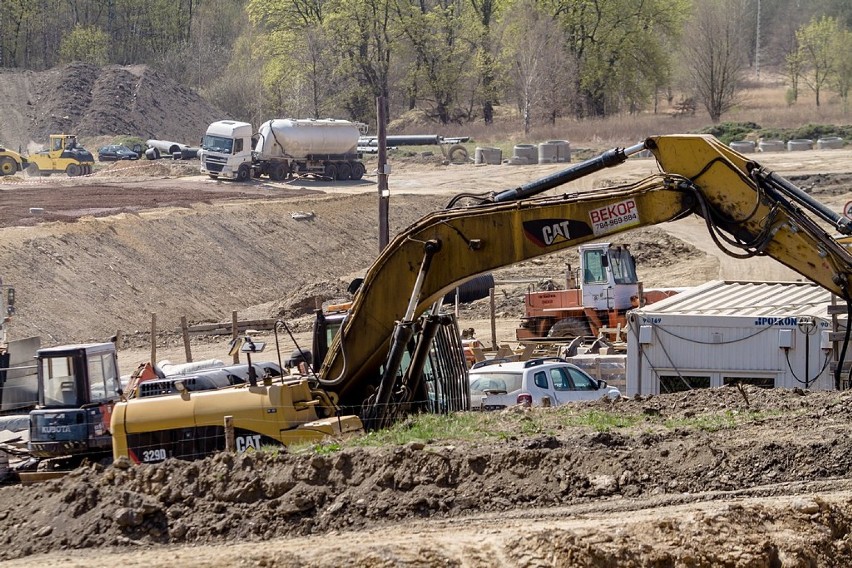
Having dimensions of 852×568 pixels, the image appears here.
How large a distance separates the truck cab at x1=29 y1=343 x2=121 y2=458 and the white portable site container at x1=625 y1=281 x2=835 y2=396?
8.43m

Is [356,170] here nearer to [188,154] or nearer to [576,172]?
[188,154]

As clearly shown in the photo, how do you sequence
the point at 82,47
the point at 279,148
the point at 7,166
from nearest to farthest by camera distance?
1. the point at 279,148
2. the point at 7,166
3. the point at 82,47

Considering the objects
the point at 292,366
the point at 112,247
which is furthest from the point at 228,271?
the point at 292,366

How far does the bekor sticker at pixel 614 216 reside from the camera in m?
13.8

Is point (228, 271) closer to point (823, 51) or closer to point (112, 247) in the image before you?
point (112, 247)

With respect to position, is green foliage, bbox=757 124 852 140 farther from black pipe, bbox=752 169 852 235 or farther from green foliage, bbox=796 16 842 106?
black pipe, bbox=752 169 852 235

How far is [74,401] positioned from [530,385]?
6800 millimetres

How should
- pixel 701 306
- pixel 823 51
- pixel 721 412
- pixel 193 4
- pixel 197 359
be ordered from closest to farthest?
pixel 721 412, pixel 701 306, pixel 197 359, pixel 823 51, pixel 193 4

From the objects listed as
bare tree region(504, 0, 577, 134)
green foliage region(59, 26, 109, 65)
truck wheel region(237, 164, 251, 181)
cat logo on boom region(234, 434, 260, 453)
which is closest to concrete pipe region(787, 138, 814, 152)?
bare tree region(504, 0, 577, 134)

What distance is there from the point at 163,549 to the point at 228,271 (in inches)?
1168

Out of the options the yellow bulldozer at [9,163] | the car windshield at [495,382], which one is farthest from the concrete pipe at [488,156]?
the car windshield at [495,382]

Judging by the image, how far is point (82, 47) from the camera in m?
106

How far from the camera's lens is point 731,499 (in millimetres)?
10758

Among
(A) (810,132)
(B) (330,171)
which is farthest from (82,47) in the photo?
(A) (810,132)
